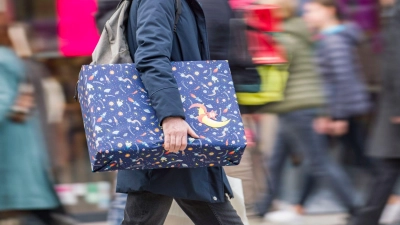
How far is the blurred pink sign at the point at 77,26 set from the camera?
6.73m

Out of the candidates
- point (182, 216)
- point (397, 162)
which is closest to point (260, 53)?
point (397, 162)

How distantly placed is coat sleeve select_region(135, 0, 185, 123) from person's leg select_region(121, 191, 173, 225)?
52 centimetres

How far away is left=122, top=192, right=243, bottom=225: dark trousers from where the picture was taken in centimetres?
392

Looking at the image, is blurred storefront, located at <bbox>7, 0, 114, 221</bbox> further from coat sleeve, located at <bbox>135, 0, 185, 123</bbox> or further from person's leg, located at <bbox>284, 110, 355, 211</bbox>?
coat sleeve, located at <bbox>135, 0, 185, 123</bbox>

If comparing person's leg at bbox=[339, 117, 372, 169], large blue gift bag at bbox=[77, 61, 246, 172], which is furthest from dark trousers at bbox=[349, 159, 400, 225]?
large blue gift bag at bbox=[77, 61, 246, 172]

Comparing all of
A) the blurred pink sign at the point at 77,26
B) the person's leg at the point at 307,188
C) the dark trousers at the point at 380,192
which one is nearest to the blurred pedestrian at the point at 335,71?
the person's leg at the point at 307,188

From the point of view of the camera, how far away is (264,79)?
5.78 metres

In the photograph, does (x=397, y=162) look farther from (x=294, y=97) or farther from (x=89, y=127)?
(x=89, y=127)

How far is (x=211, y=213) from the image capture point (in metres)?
3.97

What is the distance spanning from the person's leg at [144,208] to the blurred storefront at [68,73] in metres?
2.99

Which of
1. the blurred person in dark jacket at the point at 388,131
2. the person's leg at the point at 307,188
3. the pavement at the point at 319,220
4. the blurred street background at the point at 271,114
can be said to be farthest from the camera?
the pavement at the point at 319,220

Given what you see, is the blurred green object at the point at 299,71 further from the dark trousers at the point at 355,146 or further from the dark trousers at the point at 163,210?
the dark trousers at the point at 163,210

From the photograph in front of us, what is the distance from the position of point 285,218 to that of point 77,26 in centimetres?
221

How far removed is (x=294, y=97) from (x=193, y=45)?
7.53 ft
